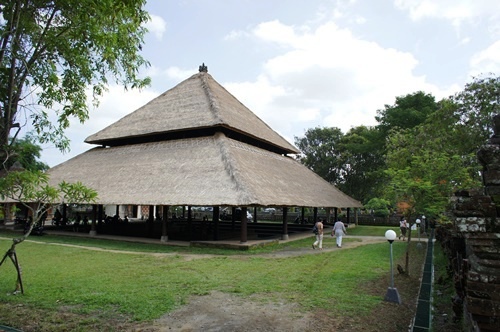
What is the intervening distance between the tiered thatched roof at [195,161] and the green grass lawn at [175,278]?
2.94 metres

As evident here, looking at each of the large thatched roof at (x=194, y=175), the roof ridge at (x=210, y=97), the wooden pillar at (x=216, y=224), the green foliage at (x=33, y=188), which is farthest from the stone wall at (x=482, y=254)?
the roof ridge at (x=210, y=97)

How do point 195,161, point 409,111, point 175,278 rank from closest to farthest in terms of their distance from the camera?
point 175,278, point 195,161, point 409,111

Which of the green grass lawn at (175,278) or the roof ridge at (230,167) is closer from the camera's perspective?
the green grass lawn at (175,278)

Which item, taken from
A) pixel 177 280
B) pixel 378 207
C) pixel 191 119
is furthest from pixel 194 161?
pixel 378 207

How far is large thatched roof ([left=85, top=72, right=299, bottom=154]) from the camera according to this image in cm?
2208

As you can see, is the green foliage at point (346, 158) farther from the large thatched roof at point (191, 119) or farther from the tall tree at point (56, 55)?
the tall tree at point (56, 55)

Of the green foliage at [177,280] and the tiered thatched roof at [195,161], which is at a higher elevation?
the tiered thatched roof at [195,161]

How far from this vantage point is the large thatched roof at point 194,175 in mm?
16000

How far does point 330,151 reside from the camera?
42.0 metres

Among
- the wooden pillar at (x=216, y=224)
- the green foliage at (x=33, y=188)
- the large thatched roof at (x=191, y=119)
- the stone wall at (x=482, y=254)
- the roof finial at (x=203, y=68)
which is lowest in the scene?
the wooden pillar at (x=216, y=224)

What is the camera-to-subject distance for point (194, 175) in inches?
696

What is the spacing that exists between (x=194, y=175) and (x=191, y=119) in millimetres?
6016

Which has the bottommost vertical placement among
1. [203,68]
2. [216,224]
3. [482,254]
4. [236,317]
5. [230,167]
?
[236,317]

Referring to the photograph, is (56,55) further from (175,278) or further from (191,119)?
(191,119)
